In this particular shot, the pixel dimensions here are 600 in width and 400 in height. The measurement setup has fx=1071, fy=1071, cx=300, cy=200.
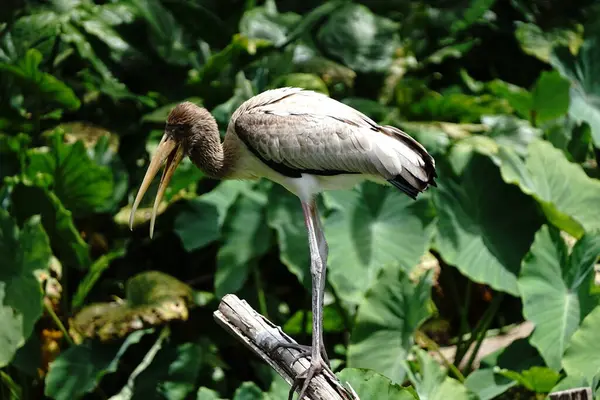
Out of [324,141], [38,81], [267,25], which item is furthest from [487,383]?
[38,81]

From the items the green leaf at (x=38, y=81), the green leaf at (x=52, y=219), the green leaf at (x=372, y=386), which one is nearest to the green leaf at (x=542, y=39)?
the green leaf at (x=38, y=81)

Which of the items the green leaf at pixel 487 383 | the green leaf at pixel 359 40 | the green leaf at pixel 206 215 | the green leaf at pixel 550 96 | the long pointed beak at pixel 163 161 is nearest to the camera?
the long pointed beak at pixel 163 161

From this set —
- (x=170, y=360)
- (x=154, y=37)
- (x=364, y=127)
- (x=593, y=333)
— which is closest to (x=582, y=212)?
(x=593, y=333)

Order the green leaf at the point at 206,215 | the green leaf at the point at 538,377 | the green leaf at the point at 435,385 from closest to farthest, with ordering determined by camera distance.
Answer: the green leaf at the point at 435,385
the green leaf at the point at 538,377
the green leaf at the point at 206,215

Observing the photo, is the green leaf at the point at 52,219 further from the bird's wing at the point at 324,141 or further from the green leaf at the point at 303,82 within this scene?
the bird's wing at the point at 324,141

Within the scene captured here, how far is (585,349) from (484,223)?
3.34 ft

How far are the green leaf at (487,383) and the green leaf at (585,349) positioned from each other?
1.37 ft

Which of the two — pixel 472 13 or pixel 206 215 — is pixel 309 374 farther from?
pixel 472 13

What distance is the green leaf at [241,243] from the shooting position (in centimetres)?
544

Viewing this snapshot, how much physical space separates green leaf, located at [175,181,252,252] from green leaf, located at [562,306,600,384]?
1940 mm

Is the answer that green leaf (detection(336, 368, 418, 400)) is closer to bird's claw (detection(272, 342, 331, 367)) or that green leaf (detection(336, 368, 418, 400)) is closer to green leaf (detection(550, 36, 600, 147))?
bird's claw (detection(272, 342, 331, 367))

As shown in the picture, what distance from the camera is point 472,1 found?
7.12 metres

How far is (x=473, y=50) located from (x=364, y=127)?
4.14 metres

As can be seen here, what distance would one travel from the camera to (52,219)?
5434mm
